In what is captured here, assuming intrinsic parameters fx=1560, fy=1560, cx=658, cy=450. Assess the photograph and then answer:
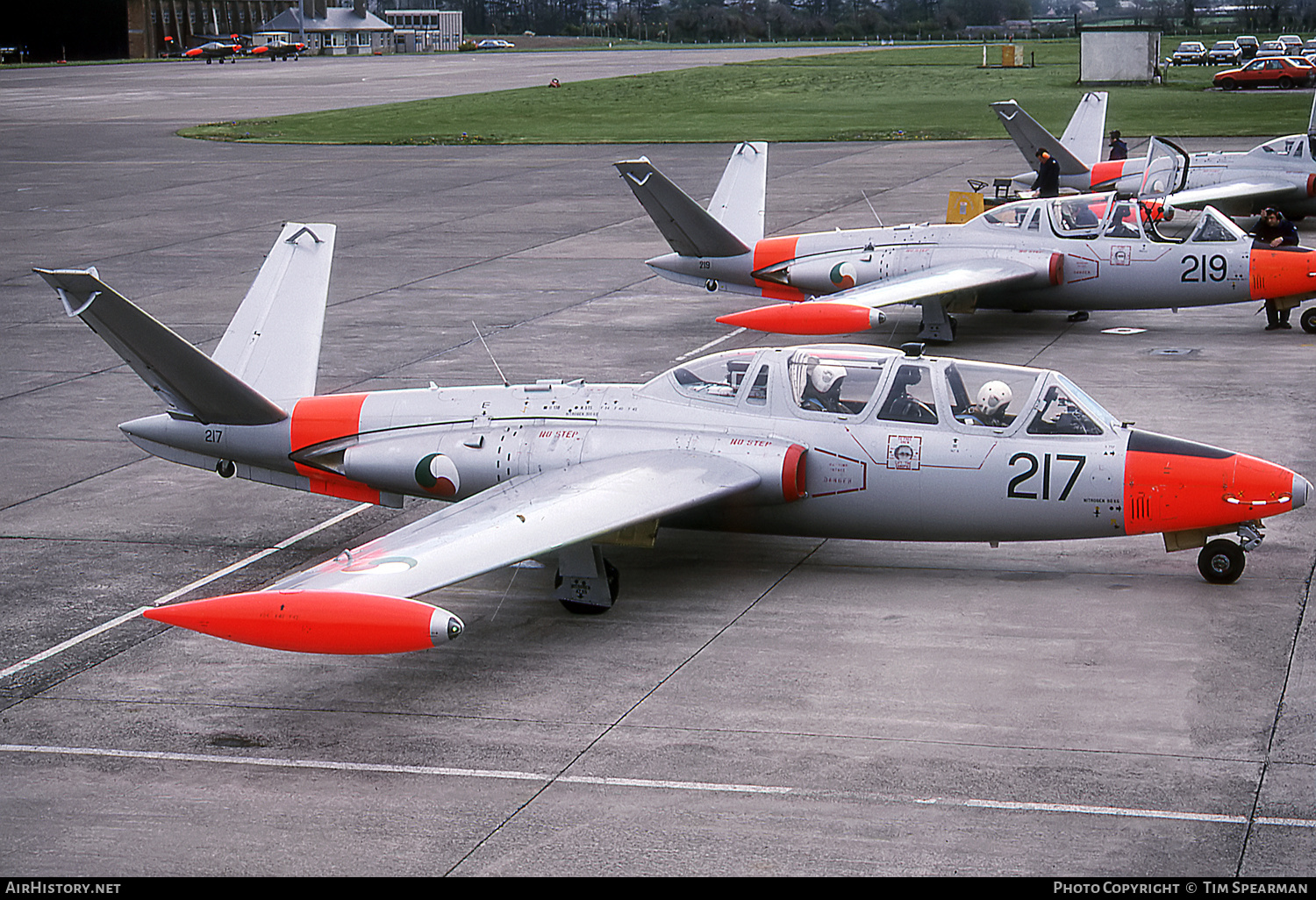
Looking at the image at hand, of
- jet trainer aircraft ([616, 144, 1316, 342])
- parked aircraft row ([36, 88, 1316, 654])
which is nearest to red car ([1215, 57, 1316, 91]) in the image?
jet trainer aircraft ([616, 144, 1316, 342])

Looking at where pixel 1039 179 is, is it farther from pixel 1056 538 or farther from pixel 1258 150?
pixel 1056 538

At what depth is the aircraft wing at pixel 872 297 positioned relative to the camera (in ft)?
69.9

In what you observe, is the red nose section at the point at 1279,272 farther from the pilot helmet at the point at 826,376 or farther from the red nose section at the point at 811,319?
the pilot helmet at the point at 826,376

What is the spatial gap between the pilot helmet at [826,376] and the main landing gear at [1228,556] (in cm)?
355

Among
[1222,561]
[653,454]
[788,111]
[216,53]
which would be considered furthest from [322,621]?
[216,53]

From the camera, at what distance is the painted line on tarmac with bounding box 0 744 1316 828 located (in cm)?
934

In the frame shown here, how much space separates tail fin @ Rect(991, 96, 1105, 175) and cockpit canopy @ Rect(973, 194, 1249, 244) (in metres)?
9.85

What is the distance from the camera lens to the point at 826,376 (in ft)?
46.9

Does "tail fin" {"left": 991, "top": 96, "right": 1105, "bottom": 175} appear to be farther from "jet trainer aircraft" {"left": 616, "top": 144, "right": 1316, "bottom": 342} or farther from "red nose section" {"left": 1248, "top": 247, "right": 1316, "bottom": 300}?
"red nose section" {"left": 1248, "top": 247, "right": 1316, "bottom": 300}

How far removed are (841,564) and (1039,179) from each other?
23302 millimetres

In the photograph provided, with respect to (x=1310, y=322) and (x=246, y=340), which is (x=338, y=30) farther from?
(x=246, y=340)

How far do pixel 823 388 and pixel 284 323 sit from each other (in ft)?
→ 18.7

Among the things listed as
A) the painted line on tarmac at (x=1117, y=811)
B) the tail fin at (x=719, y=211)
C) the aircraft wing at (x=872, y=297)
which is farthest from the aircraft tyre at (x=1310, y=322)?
the painted line on tarmac at (x=1117, y=811)

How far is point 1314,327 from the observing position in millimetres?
25062
